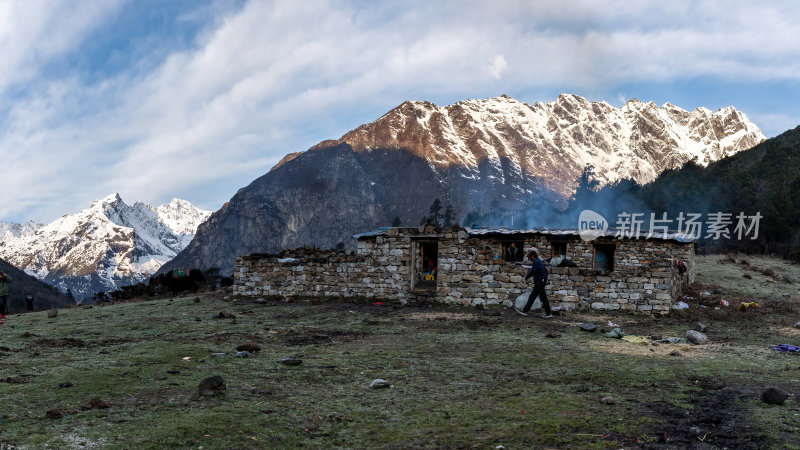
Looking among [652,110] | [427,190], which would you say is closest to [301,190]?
[427,190]

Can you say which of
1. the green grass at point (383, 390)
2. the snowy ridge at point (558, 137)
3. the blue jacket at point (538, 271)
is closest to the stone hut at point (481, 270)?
the blue jacket at point (538, 271)

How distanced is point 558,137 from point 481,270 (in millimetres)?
152362

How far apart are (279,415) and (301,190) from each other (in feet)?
427

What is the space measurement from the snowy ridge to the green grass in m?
120

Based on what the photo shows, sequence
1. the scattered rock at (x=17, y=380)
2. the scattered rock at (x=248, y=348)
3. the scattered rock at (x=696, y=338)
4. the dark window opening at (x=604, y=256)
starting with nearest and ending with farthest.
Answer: the scattered rock at (x=17, y=380) < the scattered rock at (x=248, y=348) < the scattered rock at (x=696, y=338) < the dark window opening at (x=604, y=256)

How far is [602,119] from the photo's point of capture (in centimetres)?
17000

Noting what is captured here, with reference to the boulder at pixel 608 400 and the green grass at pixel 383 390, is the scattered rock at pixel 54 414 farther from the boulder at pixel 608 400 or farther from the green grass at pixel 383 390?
the boulder at pixel 608 400

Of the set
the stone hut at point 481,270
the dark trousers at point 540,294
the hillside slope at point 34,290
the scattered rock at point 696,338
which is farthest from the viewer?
the hillside slope at point 34,290

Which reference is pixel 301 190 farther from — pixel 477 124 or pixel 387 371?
pixel 387 371

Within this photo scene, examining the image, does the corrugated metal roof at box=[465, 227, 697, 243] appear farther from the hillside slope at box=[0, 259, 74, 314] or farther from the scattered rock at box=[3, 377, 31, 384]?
the hillside slope at box=[0, 259, 74, 314]

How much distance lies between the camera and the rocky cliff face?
124 m

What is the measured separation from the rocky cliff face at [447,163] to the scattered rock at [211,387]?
339 feet

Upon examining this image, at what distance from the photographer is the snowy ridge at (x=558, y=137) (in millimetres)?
138500

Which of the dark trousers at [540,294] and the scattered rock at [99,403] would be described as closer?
the scattered rock at [99,403]
